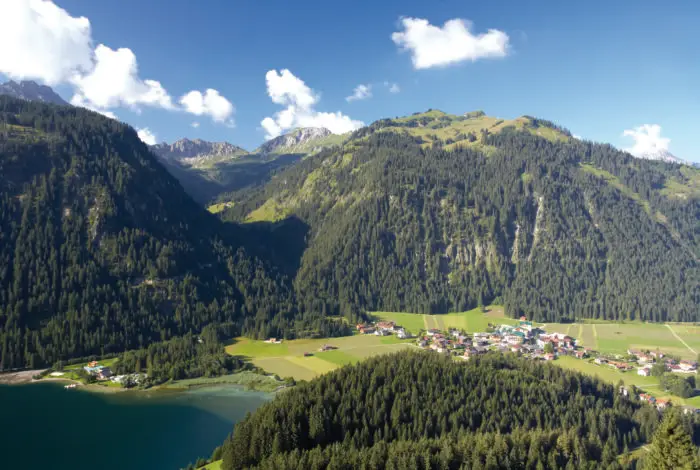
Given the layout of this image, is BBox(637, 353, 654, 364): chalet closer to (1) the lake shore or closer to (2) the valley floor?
(2) the valley floor

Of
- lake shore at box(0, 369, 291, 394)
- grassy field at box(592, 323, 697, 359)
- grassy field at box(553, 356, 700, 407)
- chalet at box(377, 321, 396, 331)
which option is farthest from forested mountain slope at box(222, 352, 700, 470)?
chalet at box(377, 321, 396, 331)

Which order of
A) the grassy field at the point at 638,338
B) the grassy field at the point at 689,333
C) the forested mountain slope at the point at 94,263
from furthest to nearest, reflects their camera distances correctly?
1. the grassy field at the point at 689,333
2. the grassy field at the point at 638,338
3. the forested mountain slope at the point at 94,263

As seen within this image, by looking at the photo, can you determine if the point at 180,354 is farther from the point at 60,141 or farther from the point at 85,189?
the point at 60,141

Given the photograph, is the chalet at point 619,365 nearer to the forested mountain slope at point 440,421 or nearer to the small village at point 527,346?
the small village at point 527,346

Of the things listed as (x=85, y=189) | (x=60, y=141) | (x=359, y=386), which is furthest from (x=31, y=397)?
(x=60, y=141)

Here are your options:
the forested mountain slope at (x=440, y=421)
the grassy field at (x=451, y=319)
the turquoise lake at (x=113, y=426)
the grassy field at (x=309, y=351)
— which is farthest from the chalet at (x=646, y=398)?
the turquoise lake at (x=113, y=426)

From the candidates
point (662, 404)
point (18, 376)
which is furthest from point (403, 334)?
point (18, 376)
